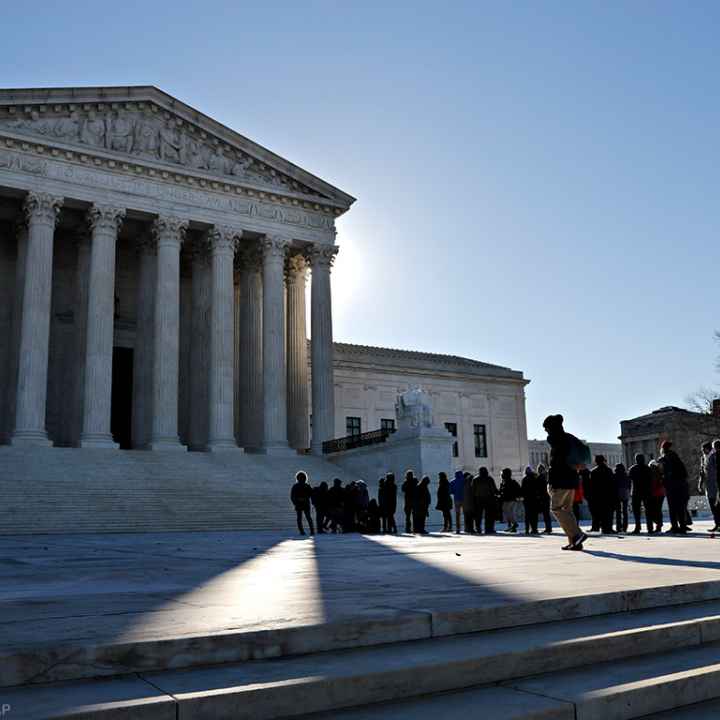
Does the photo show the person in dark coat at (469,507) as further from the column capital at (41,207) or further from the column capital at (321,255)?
the column capital at (41,207)

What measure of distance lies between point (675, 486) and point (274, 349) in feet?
73.9

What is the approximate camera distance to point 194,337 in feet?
123

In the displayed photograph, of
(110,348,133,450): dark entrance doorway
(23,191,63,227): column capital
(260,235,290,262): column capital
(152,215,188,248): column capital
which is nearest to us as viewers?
(23,191,63,227): column capital

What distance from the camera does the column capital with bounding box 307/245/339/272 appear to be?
126ft

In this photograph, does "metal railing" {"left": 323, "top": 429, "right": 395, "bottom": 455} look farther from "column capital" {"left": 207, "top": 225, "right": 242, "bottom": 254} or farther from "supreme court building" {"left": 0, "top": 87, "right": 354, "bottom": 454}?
"column capital" {"left": 207, "top": 225, "right": 242, "bottom": 254}

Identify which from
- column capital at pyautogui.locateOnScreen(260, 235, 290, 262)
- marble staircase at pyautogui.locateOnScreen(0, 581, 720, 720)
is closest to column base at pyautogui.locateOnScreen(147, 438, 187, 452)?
column capital at pyautogui.locateOnScreen(260, 235, 290, 262)

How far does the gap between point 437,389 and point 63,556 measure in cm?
4509

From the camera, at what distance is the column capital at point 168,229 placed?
112ft

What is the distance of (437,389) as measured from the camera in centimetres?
5528

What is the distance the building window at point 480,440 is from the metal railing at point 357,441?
869 inches

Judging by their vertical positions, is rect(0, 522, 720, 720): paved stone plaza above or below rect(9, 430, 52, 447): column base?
below

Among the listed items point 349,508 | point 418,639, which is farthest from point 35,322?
point 418,639

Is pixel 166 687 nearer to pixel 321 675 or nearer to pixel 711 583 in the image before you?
pixel 321 675

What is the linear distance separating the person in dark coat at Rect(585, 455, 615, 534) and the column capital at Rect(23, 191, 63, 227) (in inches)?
964
